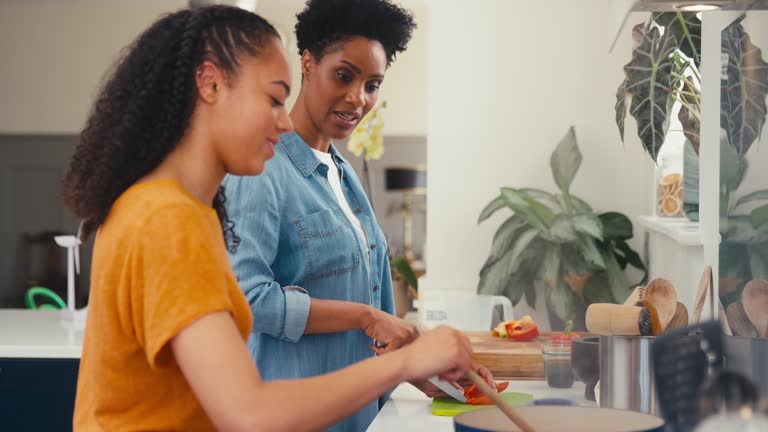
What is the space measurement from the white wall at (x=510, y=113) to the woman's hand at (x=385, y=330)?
201 cm

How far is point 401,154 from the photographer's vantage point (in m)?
7.54

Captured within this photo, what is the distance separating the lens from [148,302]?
895mm

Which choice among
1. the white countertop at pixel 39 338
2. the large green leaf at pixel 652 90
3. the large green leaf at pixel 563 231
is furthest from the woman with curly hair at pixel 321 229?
the large green leaf at pixel 563 231

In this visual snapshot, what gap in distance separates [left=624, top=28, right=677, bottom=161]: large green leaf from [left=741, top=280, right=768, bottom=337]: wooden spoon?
3.15 ft

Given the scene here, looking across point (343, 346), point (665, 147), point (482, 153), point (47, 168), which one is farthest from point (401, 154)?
point (343, 346)

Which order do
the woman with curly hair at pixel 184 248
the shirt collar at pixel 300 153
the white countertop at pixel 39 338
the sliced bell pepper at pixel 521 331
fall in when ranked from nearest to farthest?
the woman with curly hair at pixel 184 248 < the shirt collar at pixel 300 153 < the sliced bell pepper at pixel 521 331 < the white countertop at pixel 39 338

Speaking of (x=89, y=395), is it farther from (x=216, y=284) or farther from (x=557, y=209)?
(x=557, y=209)

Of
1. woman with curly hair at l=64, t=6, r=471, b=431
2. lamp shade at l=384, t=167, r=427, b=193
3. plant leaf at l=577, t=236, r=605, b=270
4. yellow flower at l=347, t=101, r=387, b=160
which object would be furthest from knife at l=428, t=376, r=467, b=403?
Result: lamp shade at l=384, t=167, r=427, b=193

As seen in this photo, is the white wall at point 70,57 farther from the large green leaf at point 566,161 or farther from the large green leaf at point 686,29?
the large green leaf at point 686,29

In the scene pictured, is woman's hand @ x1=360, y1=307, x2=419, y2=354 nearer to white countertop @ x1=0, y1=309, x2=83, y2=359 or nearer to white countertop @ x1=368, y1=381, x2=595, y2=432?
white countertop @ x1=368, y1=381, x2=595, y2=432

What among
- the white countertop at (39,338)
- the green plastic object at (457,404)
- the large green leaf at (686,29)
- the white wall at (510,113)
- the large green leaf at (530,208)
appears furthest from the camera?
the white wall at (510,113)

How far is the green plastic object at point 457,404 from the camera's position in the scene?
5.38 ft

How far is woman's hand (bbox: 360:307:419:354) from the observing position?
163 centimetres

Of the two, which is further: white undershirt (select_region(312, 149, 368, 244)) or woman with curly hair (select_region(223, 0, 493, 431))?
white undershirt (select_region(312, 149, 368, 244))
